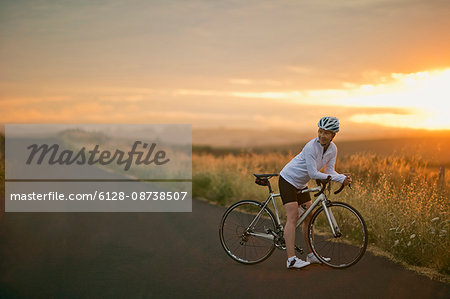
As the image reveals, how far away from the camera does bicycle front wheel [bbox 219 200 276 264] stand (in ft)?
26.8

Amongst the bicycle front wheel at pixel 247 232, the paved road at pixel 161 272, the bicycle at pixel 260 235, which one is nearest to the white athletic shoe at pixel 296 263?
the paved road at pixel 161 272

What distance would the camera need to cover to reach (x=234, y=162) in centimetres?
2588

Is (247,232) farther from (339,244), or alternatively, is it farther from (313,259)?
(339,244)

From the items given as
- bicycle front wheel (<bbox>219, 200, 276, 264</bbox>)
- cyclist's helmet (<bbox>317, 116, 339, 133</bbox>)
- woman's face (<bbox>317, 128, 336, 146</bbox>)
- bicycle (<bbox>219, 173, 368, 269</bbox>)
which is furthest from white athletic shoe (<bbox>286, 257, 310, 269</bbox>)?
cyclist's helmet (<bbox>317, 116, 339, 133</bbox>)

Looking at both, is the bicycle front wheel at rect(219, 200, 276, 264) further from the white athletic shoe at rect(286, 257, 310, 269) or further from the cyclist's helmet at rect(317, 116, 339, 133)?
the cyclist's helmet at rect(317, 116, 339, 133)

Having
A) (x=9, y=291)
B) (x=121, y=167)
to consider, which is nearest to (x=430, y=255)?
(x=9, y=291)

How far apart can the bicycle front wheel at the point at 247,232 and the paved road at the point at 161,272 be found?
191mm

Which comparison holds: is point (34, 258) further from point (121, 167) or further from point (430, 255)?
point (121, 167)

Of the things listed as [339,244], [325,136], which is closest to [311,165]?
[325,136]

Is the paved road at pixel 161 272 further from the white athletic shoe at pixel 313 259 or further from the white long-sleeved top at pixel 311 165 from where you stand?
the white long-sleeved top at pixel 311 165

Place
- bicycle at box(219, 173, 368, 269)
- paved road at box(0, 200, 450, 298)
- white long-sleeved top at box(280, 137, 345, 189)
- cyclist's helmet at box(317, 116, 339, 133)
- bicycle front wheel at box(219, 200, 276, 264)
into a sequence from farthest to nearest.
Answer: bicycle front wheel at box(219, 200, 276, 264)
bicycle at box(219, 173, 368, 269)
white long-sleeved top at box(280, 137, 345, 189)
cyclist's helmet at box(317, 116, 339, 133)
paved road at box(0, 200, 450, 298)

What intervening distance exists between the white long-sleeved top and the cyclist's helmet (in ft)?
0.86

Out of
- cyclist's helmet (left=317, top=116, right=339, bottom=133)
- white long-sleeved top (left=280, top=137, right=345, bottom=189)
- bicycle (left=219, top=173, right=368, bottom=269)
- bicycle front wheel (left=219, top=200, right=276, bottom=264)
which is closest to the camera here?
cyclist's helmet (left=317, top=116, right=339, bottom=133)

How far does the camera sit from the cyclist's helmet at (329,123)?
23.9 ft
